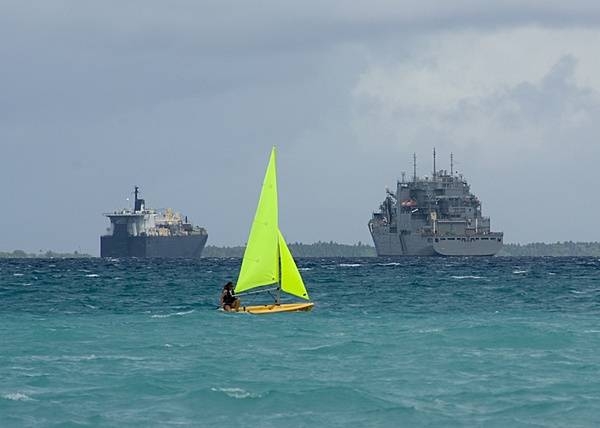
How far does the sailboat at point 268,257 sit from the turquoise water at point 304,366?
1556mm

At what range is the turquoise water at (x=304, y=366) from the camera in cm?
2345

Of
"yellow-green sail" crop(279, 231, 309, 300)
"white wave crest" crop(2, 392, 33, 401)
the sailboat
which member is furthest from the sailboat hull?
"white wave crest" crop(2, 392, 33, 401)

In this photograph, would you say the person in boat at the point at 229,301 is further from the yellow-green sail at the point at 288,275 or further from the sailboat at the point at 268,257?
the yellow-green sail at the point at 288,275

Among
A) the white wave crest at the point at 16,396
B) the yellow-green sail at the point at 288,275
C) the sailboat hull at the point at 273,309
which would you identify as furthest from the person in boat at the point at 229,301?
the white wave crest at the point at 16,396

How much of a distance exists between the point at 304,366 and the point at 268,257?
1827cm

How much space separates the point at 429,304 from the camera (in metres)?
55.0

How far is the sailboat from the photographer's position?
48.2 meters

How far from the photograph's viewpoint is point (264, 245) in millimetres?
48531

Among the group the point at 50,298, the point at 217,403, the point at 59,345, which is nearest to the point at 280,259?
the point at 59,345

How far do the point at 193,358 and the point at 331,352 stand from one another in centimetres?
399

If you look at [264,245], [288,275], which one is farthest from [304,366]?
[264,245]

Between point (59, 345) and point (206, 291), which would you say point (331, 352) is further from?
point (206, 291)

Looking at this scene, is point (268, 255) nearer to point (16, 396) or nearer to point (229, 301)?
point (229, 301)

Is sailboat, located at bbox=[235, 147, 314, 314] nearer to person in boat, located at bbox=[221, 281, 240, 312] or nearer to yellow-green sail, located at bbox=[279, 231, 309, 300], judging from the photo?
yellow-green sail, located at bbox=[279, 231, 309, 300]
